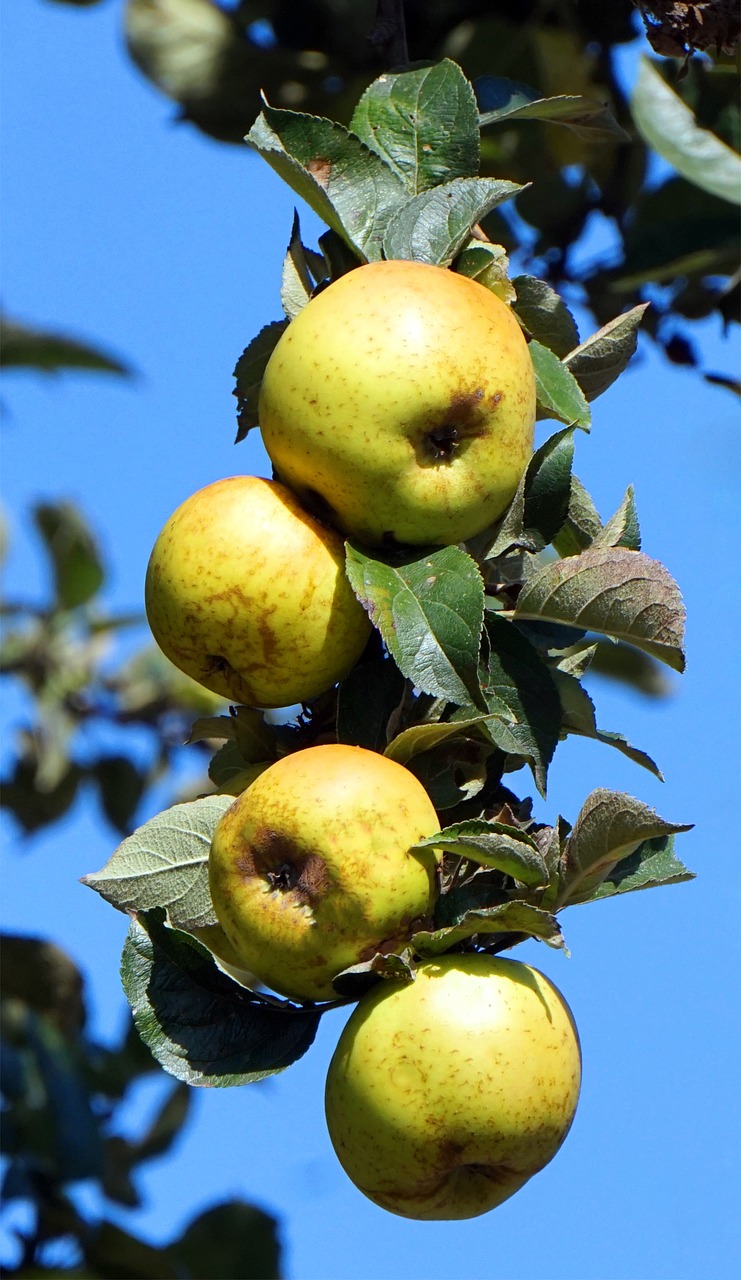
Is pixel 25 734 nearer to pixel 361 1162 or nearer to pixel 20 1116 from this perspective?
pixel 20 1116

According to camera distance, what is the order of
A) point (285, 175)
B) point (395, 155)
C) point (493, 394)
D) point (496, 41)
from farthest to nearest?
point (496, 41) → point (395, 155) → point (285, 175) → point (493, 394)

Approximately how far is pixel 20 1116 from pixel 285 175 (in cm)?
147

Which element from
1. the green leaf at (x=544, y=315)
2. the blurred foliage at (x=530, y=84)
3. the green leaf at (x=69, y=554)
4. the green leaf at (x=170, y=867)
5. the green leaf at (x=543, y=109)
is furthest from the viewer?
the green leaf at (x=69, y=554)

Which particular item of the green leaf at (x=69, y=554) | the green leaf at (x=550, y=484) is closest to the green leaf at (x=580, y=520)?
the green leaf at (x=550, y=484)

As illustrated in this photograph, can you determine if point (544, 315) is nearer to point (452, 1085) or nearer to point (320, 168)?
point (320, 168)

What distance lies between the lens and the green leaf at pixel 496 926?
1274 mm

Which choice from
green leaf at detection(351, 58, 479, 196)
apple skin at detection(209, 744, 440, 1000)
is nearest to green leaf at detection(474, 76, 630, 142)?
green leaf at detection(351, 58, 479, 196)

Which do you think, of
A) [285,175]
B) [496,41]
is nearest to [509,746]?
[285,175]

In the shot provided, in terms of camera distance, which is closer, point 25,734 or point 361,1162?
point 361,1162

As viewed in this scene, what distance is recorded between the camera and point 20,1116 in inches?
88.0

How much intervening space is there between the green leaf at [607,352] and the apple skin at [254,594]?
372 millimetres

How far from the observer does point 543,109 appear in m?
1.70

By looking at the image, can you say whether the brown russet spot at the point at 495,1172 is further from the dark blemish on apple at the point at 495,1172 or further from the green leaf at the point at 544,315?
the green leaf at the point at 544,315

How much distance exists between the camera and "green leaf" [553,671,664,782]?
148cm
